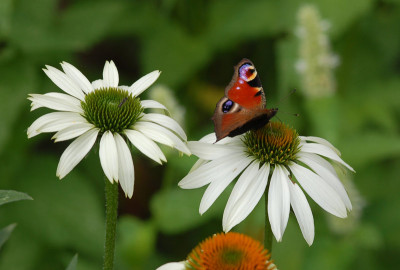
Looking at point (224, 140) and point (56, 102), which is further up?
point (56, 102)

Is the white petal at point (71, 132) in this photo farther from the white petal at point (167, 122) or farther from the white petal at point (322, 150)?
the white petal at point (322, 150)

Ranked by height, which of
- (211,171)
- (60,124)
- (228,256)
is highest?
(60,124)

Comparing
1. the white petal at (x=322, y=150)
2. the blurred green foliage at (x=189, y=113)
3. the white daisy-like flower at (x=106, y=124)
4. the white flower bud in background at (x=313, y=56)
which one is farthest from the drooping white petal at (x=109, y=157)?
the white flower bud in background at (x=313, y=56)

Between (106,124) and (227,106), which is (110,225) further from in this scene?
(227,106)

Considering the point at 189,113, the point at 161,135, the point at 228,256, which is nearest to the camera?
the point at 228,256

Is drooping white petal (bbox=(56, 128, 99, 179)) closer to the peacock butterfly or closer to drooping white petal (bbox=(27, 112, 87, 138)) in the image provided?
drooping white petal (bbox=(27, 112, 87, 138))

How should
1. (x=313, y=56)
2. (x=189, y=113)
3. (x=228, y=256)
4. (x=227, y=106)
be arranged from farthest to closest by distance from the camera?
1. (x=189, y=113)
2. (x=313, y=56)
3. (x=227, y=106)
4. (x=228, y=256)

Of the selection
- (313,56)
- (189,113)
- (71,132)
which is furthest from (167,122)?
(189,113)

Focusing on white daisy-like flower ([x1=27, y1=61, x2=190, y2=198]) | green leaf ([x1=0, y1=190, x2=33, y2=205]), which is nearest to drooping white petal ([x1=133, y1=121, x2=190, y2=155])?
white daisy-like flower ([x1=27, y1=61, x2=190, y2=198])

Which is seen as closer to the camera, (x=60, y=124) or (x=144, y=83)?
(x=60, y=124)
